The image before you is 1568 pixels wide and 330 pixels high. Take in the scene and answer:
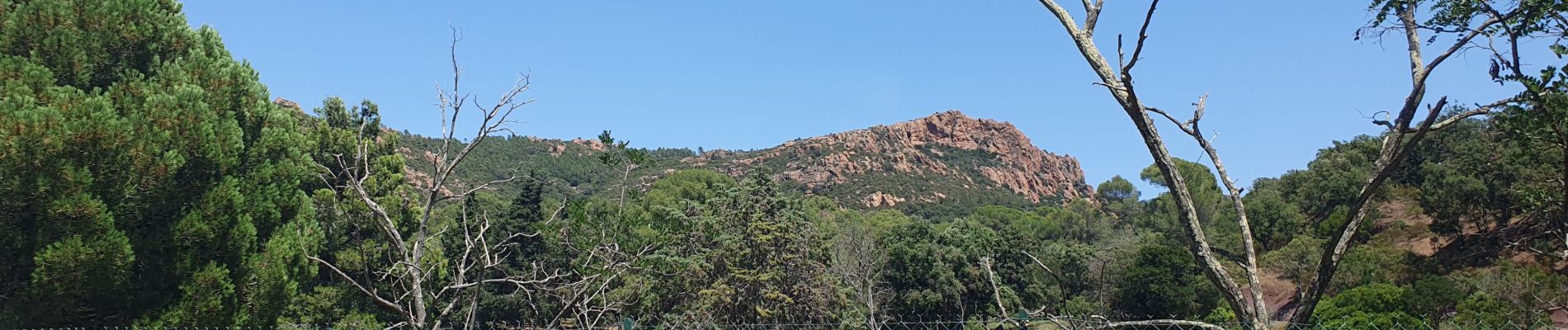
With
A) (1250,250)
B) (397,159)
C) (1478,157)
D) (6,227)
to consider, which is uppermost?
(1478,157)

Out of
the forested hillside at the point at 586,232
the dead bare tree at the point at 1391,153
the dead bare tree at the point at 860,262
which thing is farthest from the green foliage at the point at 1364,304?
the dead bare tree at the point at 1391,153

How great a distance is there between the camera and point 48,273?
6.48m

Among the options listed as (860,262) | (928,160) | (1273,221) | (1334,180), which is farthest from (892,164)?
(860,262)

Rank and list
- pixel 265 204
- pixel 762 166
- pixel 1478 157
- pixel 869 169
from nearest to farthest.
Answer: pixel 265 204
pixel 762 166
pixel 1478 157
pixel 869 169

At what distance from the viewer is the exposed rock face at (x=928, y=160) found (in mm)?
98125

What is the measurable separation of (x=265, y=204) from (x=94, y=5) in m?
2.04

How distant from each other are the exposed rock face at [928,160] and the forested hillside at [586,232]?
43.9 meters

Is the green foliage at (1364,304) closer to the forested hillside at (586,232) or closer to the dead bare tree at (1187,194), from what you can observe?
the forested hillside at (586,232)

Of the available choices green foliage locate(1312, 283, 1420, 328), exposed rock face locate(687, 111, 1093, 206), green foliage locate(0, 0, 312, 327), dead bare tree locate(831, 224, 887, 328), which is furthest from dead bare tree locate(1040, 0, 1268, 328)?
exposed rock face locate(687, 111, 1093, 206)

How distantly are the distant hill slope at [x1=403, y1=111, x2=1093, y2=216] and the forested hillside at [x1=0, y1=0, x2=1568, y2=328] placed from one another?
2605 centimetres

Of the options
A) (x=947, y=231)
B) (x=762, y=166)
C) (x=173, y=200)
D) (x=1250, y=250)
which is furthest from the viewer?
(x=947, y=231)

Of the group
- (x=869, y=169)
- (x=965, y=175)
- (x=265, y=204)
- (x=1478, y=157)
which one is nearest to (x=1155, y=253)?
(x=1478, y=157)

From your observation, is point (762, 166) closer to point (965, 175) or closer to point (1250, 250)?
point (1250, 250)

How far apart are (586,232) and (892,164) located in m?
86.6
